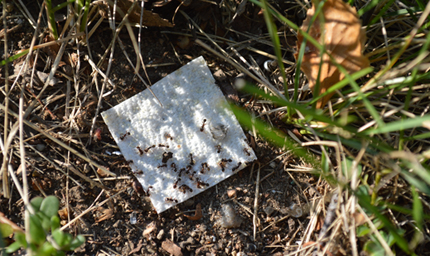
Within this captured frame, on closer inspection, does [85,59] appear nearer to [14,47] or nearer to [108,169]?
[14,47]

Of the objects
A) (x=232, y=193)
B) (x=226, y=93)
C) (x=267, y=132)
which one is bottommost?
(x=232, y=193)

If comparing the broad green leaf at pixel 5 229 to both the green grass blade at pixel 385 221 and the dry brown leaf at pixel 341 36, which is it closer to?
the green grass blade at pixel 385 221

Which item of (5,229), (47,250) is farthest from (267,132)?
(5,229)

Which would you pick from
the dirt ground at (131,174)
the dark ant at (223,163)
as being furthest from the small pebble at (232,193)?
the dark ant at (223,163)

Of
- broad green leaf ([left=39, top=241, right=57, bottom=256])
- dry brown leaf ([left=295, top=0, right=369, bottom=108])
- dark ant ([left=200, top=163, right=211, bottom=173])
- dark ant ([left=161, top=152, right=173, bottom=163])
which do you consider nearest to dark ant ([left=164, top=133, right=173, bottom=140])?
dark ant ([left=161, top=152, right=173, bottom=163])

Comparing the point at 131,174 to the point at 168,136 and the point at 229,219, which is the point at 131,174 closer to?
the point at 168,136

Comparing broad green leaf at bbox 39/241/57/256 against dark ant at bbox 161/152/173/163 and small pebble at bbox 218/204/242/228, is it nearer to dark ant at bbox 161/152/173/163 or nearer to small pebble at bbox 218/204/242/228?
dark ant at bbox 161/152/173/163
